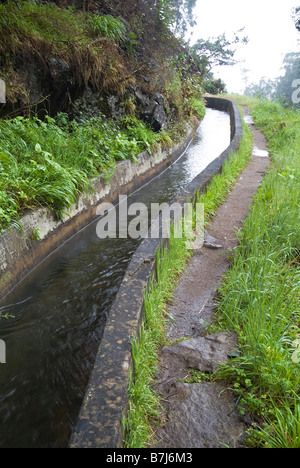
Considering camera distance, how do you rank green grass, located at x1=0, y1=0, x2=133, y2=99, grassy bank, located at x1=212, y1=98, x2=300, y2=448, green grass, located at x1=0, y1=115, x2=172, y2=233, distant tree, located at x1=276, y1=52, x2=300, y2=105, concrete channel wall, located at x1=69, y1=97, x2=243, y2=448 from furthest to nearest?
1. distant tree, located at x1=276, y1=52, x2=300, y2=105
2. green grass, located at x1=0, y1=0, x2=133, y2=99
3. green grass, located at x1=0, y1=115, x2=172, y2=233
4. grassy bank, located at x1=212, y1=98, x2=300, y2=448
5. concrete channel wall, located at x1=69, y1=97, x2=243, y2=448

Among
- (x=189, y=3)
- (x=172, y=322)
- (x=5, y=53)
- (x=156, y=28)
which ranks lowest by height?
(x=172, y=322)

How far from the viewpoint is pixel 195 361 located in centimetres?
197

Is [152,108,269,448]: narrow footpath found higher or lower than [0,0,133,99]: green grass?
lower

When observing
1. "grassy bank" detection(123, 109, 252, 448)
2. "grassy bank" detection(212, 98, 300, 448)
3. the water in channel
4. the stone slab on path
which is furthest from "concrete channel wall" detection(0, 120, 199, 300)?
"grassy bank" detection(212, 98, 300, 448)

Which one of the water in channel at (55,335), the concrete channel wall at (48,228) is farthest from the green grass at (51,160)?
the water in channel at (55,335)

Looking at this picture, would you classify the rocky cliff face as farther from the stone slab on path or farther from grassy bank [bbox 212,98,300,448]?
the stone slab on path

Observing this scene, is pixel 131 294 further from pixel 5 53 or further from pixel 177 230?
pixel 5 53

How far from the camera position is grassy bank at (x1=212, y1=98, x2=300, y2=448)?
1.48 m

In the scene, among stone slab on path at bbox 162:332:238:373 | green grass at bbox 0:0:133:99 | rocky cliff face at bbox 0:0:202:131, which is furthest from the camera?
rocky cliff face at bbox 0:0:202:131

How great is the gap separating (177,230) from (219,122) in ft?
42.4

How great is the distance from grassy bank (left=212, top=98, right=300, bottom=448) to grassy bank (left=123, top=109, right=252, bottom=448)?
453 millimetres

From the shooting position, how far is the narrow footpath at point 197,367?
1526mm

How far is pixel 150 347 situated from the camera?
2037 millimetres

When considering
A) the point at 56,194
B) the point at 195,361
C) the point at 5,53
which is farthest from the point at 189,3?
the point at 195,361
